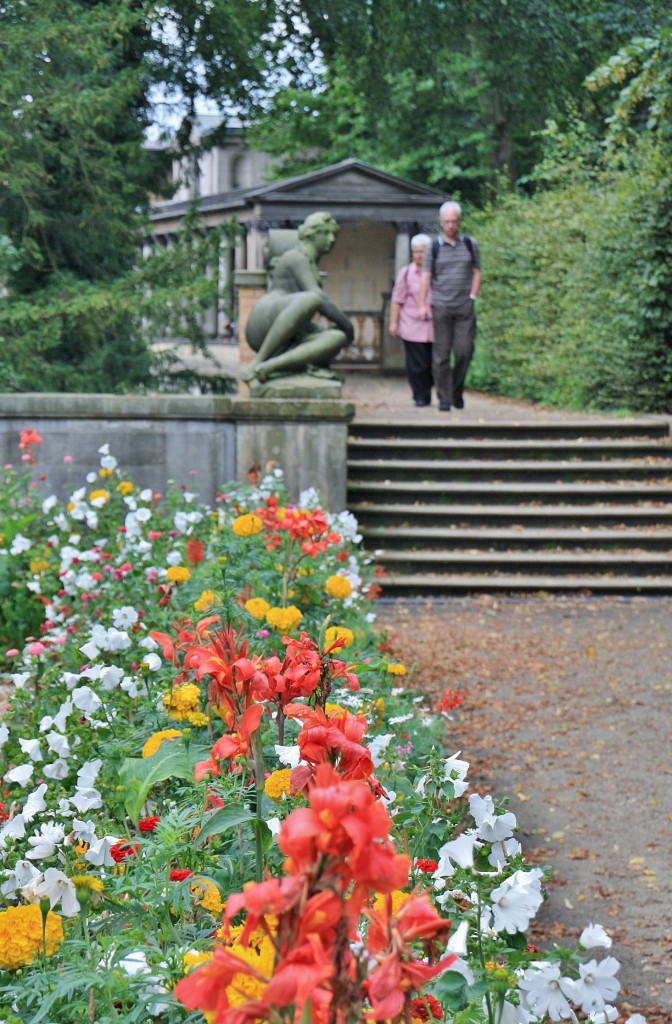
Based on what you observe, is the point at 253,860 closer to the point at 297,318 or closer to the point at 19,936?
the point at 19,936

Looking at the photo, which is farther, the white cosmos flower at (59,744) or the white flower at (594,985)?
the white cosmos flower at (59,744)

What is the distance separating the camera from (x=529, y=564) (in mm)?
10242

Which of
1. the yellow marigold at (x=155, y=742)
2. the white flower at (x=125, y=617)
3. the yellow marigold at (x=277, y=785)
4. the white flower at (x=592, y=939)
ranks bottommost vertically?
the white flower at (x=125, y=617)


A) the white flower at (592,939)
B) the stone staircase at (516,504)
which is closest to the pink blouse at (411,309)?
the stone staircase at (516,504)

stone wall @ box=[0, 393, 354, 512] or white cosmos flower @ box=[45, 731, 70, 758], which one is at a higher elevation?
white cosmos flower @ box=[45, 731, 70, 758]

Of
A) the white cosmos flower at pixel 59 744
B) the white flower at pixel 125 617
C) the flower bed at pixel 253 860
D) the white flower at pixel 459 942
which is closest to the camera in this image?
the flower bed at pixel 253 860

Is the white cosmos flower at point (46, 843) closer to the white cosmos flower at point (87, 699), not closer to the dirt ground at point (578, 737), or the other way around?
the white cosmos flower at point (87, 699)

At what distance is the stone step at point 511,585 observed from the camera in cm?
996

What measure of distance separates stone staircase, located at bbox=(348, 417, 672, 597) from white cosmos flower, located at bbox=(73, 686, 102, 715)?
263 inches

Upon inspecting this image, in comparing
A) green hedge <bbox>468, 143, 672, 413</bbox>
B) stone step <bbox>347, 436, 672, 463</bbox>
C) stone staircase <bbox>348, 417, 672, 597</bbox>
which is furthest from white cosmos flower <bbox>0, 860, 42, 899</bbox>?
green hedge <bbox>468, 143, 672, 413</bbox>

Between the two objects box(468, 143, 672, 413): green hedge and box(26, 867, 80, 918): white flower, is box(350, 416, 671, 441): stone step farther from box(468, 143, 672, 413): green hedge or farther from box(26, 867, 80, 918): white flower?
box(26, 867, 80, 918): white flower

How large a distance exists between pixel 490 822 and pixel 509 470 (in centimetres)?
921

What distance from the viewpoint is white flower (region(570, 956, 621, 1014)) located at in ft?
5.23

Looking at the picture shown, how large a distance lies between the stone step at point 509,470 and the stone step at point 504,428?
0.38 meters
